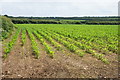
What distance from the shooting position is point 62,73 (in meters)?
6.58

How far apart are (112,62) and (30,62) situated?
3563mm

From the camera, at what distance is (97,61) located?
27.8ft

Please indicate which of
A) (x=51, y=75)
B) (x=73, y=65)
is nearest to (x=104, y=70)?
(x=73, y=65)

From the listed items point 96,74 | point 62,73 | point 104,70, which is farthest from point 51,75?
point 104,70

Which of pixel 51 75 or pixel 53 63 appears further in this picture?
pixel 53 63

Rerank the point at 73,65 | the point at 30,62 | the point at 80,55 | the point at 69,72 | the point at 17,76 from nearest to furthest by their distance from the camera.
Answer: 1. the point at 17,76
2. the point at 69,72
3. the point at 73,65
4. the point at 30,62
5. the point at 80,55

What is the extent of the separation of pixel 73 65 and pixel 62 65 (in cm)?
44

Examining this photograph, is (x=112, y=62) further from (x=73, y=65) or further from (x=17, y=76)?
(x=17, y=76)

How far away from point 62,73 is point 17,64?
2.23m

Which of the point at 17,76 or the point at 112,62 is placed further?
the point at 112,62

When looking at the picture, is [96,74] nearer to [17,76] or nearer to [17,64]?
[17,76]

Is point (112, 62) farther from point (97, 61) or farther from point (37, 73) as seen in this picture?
point (37, 73)

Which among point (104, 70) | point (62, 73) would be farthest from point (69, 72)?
point (104, 70)

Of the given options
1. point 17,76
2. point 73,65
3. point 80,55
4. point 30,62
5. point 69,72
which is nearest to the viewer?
point 17,76
